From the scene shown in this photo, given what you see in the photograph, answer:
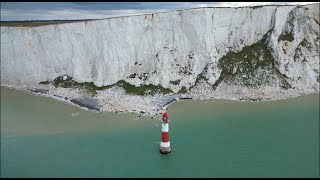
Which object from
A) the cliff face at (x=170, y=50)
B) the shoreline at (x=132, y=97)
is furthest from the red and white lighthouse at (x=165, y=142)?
the cliff face at (x=170, y=50)

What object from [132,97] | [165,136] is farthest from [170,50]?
[165,136]

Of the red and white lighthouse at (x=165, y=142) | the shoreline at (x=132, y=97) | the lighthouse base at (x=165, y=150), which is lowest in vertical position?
the lighthouse base at (x=165, y=150)

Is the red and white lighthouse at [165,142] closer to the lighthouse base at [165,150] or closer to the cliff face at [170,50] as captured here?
the lighthouse base at [165,150]

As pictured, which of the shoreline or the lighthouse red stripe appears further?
the shoreline

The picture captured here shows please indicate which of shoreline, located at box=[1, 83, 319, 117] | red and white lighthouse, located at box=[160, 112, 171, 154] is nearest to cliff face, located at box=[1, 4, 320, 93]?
shoreline, located at box=[1, 83, 319, 117]

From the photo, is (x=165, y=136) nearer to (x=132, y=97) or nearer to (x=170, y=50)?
(x=132, y=97)

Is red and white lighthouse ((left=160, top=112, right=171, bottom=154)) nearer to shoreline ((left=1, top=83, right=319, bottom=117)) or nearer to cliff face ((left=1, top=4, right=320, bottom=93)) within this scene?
shoreline ((left=1, top=83, right=319, bottom=117))

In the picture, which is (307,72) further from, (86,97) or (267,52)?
(86,97)
